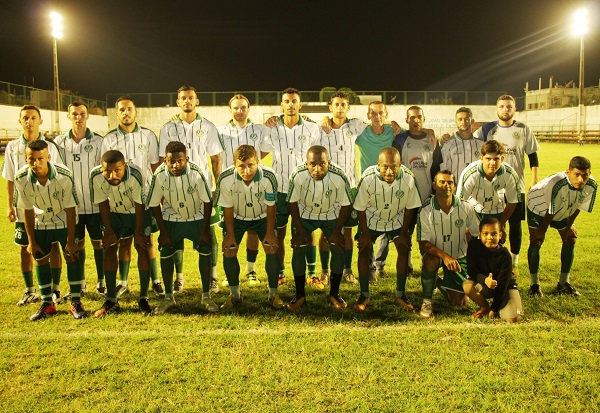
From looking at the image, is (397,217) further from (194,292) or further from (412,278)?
(194,292)

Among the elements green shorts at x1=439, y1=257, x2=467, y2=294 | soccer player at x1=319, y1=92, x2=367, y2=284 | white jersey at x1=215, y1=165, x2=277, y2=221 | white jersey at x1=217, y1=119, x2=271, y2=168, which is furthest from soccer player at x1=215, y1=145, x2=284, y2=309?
green shorts at x1=439, y1=257, x2=467, y2=294

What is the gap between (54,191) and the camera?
476cm

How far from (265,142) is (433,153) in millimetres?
2004

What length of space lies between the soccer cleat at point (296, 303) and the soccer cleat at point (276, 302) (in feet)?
0.26

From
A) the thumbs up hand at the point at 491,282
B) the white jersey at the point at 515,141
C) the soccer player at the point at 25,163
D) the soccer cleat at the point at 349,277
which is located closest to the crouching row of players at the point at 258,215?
the thumbs up hand at the point at 491,282

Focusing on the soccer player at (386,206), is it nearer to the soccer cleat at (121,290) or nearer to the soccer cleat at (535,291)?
the soccer cleat at (535,291)

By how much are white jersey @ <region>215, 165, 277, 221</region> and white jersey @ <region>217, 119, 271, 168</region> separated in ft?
2.90

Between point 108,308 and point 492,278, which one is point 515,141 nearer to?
point 492,278

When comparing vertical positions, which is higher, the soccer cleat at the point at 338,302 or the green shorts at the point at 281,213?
the green shorts at the point at 281,213

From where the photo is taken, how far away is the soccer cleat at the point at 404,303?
16.0 feet

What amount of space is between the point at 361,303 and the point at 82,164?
3.33 meters

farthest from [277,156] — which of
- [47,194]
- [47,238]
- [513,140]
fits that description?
[513,140]

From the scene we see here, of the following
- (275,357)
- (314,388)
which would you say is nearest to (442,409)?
(314,388)

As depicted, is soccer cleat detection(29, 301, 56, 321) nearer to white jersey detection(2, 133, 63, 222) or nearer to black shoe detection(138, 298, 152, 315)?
black shoe detection(138, 298, 152, 315)
